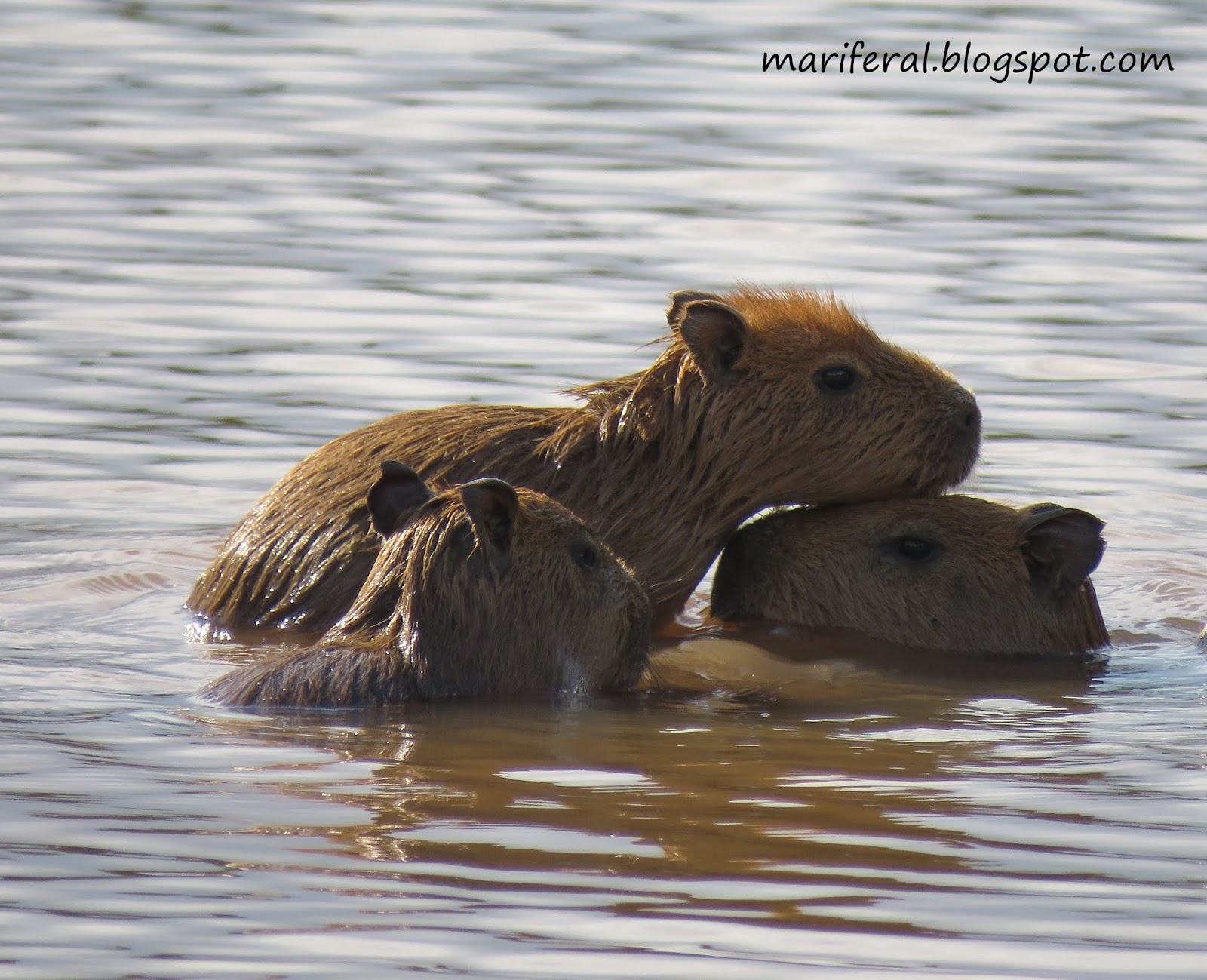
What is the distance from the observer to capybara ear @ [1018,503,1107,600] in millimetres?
8742

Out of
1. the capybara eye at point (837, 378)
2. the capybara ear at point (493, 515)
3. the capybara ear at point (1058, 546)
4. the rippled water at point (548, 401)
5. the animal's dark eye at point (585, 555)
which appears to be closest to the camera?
the rippled water at point (548, 401)

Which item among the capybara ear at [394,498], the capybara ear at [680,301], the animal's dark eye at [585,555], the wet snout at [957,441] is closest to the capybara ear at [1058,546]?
the wet snout at [957,441]

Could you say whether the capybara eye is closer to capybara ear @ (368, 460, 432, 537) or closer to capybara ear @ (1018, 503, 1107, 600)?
capybara ear @ (1018, 503, 1107, 600)

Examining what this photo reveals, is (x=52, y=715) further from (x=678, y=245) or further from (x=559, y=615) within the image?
(x=678, y=245)

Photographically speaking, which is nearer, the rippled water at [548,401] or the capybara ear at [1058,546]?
the rippled water at [548,401]

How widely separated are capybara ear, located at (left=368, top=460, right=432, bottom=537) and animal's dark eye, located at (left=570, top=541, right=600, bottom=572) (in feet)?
1.66

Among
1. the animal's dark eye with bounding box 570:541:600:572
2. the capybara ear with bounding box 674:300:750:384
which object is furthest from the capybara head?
the animal's dark eye with bounding box 570:541:600:572

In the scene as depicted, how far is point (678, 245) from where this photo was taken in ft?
49.1

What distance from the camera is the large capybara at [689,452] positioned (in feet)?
29.0

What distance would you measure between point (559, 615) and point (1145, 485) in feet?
14.5

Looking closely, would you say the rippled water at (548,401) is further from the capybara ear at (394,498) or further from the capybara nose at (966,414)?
the capybara nose at (966,414)

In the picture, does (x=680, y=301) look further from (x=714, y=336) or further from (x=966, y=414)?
(x=966, y=414)

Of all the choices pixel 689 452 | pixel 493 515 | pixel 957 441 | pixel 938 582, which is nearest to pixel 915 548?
pixel 938 582

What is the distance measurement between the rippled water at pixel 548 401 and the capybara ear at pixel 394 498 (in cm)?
78
